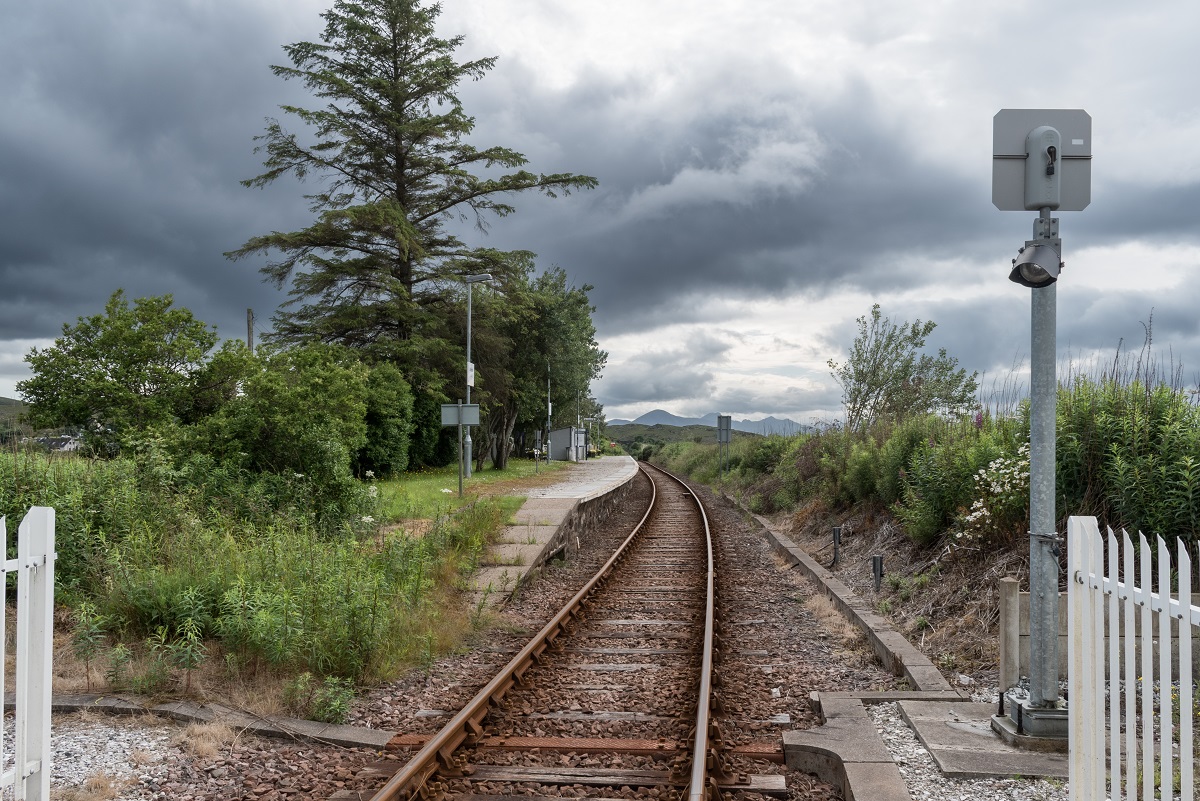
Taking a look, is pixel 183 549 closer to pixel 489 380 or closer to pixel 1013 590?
pixel 1013 590

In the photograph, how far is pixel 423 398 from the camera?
32781 millimetres

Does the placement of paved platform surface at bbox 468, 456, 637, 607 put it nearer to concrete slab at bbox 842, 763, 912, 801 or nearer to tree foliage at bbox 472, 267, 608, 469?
concrete slab at bbox 842, 763, 912, 801

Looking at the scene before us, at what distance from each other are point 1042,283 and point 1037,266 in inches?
4.9

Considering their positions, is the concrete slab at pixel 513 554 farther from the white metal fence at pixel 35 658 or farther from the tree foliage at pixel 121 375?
the tree foliage at pixel 121 375

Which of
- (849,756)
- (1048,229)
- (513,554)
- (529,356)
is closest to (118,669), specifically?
(849,756)

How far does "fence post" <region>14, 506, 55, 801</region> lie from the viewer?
151 inches

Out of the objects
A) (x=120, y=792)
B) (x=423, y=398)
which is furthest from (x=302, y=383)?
(x=423, y=398)

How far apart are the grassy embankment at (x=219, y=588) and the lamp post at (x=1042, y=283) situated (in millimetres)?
4584

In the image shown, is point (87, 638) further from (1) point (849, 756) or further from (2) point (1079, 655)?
(2) point (1079, 655)

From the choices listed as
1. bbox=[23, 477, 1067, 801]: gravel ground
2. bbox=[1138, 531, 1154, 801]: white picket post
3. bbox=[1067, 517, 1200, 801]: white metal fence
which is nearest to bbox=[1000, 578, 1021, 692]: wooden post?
bbox=[23, 477, 1067, 801]: gravel ground

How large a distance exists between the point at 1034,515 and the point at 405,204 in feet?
101

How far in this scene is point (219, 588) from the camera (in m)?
7.39

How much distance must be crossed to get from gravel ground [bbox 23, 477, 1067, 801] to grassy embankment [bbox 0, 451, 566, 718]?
1.51 feet

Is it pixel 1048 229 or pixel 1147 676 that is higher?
pixel 1048 229
